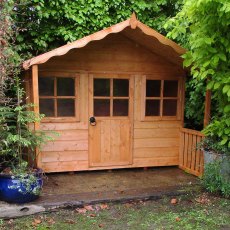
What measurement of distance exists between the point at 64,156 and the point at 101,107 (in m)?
1.07

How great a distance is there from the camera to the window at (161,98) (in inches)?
220

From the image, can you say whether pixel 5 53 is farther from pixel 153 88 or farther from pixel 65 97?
pixel 153 88

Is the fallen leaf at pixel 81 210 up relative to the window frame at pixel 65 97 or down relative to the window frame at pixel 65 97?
down

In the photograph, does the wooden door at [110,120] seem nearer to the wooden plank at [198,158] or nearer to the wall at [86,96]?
the wall at [86,96]

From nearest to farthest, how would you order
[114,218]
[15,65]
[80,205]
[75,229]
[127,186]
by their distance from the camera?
[75,229] < [114,218] < [80,205] < [15,65] < [127,186]

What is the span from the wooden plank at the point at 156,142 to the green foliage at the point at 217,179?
1.39 m

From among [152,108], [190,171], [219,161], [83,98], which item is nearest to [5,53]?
[83,98]

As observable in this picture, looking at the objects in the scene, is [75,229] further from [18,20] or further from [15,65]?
[18,20]

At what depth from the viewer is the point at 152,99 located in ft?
18.4

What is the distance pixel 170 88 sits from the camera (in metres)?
5.71

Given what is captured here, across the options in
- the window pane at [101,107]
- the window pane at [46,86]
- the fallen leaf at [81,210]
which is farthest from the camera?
the window pane at [101,107]

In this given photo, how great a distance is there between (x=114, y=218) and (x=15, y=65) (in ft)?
8.16

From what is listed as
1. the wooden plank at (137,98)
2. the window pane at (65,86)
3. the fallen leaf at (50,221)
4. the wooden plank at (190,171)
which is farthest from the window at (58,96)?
the wooden plank at (190,171)

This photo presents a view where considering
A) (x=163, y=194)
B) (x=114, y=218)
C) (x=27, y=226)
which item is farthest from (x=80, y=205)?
(x=163, y=194)
